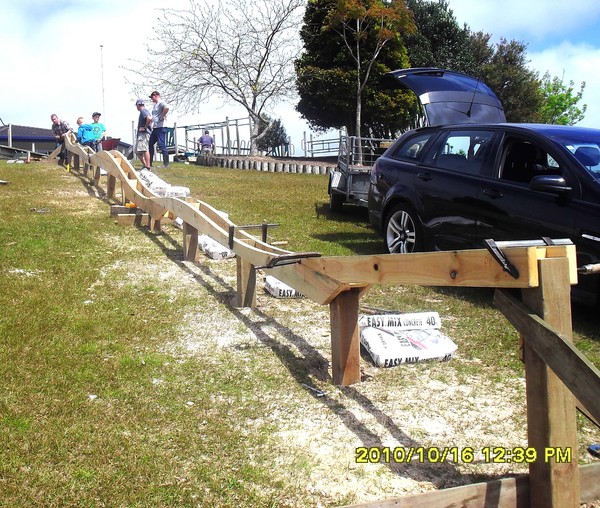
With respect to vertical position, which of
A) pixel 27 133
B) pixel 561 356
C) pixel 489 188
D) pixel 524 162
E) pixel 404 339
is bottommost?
pixel 404 339

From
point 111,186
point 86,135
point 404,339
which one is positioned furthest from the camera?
point 86,135

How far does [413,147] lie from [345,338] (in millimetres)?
3894

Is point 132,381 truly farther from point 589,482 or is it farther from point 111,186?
point 111,186

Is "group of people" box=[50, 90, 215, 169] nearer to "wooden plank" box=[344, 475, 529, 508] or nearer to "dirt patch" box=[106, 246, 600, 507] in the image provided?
"dirt patch" box=[106, 246, 600, 507]

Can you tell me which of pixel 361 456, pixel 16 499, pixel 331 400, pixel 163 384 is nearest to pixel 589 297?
pixel 331 400

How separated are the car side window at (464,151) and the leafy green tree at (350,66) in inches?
767

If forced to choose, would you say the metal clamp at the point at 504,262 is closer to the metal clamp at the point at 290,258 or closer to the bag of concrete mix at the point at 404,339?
the metal clamp at the point at 290,258

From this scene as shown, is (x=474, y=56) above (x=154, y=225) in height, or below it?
above

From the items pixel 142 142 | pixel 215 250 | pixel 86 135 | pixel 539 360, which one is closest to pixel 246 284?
pixel 215 250

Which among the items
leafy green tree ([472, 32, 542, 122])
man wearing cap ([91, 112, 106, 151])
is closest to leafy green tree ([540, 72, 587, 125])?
leafy green tree ([472, 32, 542, 122])

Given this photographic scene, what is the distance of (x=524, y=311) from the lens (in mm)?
2631

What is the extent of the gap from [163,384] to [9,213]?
271 inches

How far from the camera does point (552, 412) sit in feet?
8.60

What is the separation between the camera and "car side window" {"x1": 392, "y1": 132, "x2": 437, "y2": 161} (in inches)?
285
